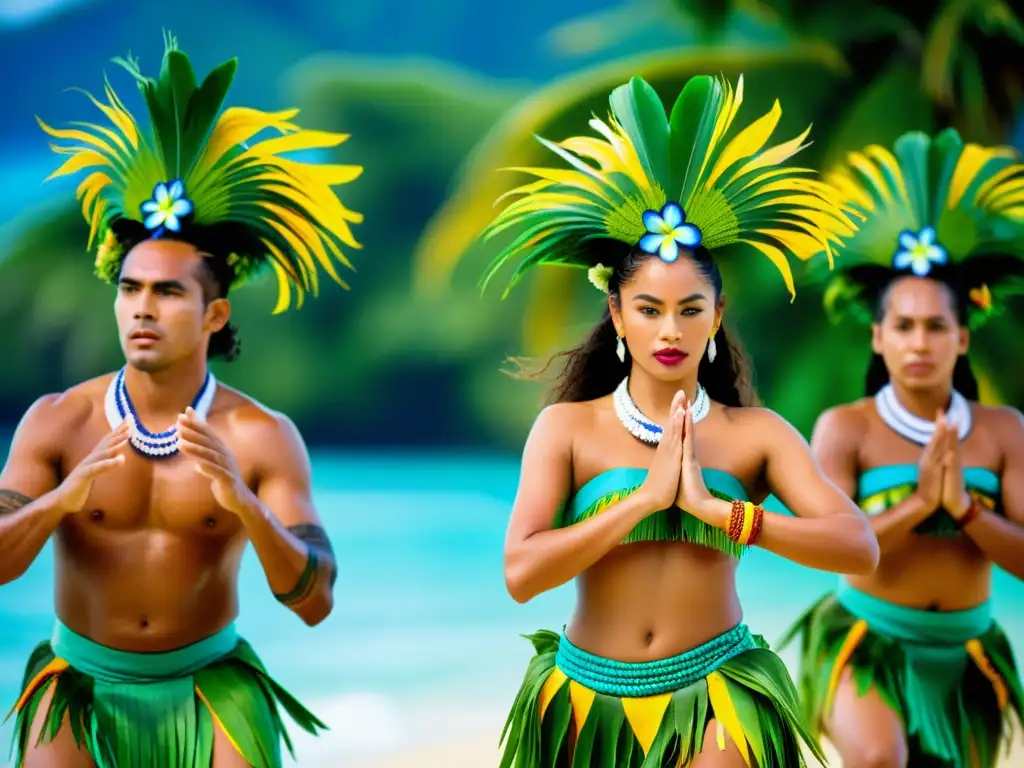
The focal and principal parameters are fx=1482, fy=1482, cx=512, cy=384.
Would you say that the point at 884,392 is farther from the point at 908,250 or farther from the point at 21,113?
the point at 21,113

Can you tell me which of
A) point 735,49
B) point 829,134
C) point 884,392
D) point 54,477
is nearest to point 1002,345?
point 829,134

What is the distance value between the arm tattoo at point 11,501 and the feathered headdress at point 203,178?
1.60 ft

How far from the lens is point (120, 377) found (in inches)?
112

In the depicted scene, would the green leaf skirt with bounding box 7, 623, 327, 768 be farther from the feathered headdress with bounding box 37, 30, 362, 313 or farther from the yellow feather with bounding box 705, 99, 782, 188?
the yellow feather with bounding box 705, 99, 782, 188

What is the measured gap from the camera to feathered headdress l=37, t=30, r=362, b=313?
9.34 feet

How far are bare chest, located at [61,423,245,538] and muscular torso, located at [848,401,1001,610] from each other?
1.52 metres

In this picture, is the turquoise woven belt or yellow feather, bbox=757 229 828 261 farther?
yellow feather, bbox=757 229 828 261

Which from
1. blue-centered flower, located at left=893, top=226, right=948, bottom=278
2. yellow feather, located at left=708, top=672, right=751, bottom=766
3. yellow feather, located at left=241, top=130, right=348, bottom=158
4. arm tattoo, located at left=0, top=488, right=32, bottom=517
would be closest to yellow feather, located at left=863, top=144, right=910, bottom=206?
blue-centered flower, located at left=893, top=226, right=948, bottom=278

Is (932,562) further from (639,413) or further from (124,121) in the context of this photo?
(124,121)

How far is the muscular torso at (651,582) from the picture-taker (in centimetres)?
252

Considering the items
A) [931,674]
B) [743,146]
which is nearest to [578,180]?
[743,146]

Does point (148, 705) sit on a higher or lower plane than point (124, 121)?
lower

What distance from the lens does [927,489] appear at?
3.19 metres

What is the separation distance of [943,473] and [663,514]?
953mm
